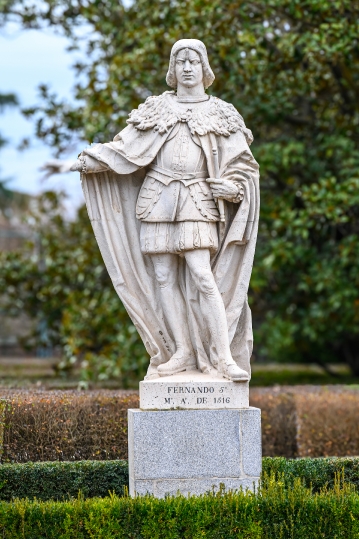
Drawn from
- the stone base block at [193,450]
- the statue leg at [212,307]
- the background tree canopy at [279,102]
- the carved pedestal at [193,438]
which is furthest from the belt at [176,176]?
the background tree canopy at [279,102]

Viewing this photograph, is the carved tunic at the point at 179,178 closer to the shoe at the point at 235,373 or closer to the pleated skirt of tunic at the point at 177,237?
the pleated skirt of tunic at the point at 177,237

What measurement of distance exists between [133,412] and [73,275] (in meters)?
10.2

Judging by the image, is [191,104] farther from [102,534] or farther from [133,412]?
[102,534]

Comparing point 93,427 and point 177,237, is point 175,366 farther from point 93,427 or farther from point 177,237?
point 93,427

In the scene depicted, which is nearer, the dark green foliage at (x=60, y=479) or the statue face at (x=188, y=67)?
the statue face at (x=188, y=67)

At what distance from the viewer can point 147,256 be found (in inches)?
319

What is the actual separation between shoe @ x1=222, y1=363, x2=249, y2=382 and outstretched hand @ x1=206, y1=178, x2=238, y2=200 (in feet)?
4.43

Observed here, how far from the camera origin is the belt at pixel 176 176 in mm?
7887

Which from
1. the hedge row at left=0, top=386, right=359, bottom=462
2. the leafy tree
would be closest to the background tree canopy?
the leafy tree

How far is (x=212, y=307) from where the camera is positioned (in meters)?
7.80

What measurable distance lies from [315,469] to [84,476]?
6.44 feet

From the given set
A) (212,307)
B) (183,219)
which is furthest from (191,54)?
(212,307)

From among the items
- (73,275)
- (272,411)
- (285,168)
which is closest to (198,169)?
(272,411)

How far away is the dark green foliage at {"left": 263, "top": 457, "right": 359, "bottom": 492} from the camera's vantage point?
27.0ft
